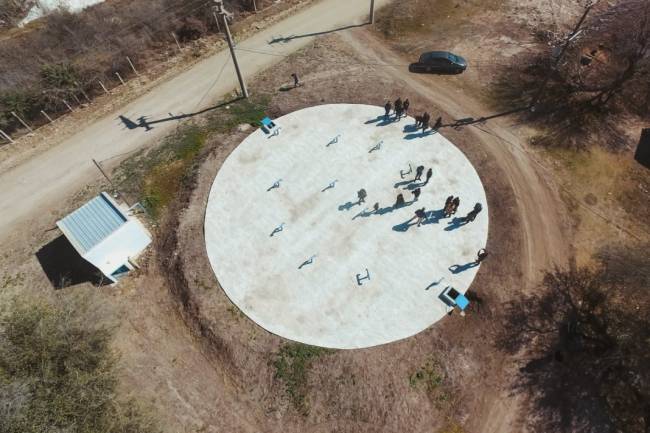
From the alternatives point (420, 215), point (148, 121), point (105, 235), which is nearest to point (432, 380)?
point (420, 215)

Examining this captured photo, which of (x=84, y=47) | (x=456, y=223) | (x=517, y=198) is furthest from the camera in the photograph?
(x=84, y=47)

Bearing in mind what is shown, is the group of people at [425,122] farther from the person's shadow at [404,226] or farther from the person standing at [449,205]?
the person's shadow at [404,226]

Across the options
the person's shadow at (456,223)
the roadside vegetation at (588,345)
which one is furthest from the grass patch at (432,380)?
the person's shadow at (456,223)

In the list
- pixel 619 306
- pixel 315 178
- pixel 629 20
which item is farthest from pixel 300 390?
pixel 629 20

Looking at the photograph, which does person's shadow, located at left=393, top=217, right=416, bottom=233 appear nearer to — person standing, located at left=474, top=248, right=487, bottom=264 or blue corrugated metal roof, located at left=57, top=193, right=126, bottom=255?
person standing, located at left=474, top=248, right=487, bottom=264

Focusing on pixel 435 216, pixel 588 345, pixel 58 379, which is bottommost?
pixel 588 345

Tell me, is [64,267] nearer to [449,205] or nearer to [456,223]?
[449,205]
